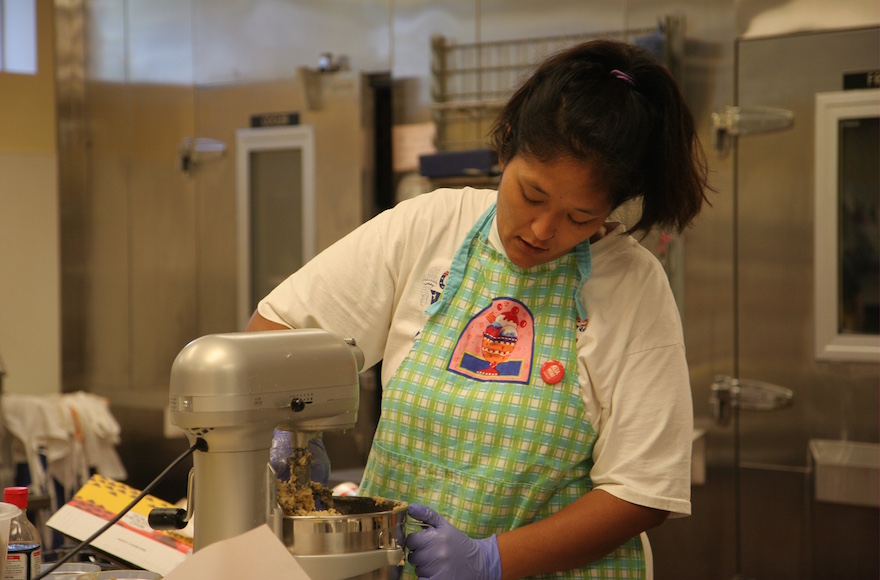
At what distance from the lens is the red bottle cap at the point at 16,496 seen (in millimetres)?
1186

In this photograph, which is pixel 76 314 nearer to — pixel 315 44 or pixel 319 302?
pixel 315 44

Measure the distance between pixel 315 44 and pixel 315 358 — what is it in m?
2.57

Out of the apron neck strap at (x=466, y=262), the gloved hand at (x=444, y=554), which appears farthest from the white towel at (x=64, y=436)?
the gloved hand at (x=444, y=554)

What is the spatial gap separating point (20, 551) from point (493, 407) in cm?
64

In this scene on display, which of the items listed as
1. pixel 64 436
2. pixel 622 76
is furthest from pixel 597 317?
pixel 64 436

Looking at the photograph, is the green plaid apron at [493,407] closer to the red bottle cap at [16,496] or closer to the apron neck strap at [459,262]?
the apron neck strap at [459,262]

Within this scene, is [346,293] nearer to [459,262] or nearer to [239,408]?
[459,262]

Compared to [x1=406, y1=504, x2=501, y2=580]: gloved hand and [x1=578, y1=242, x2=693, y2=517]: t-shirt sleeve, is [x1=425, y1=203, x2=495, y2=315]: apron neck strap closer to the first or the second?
[x1=578, y1=242, x2=693, y2=517]: t-shirt sleeve

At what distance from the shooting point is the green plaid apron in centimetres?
129

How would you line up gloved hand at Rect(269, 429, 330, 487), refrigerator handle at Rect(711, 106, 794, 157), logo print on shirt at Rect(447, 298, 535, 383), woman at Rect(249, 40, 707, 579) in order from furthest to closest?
refrigerator handle at Rect(711, 106, 794, 157), logo print on shirt at Rect(447, 298, 535, 383), woman at Rect(249, 40, 707, 579), gloved hand at Rect(269, 429, 330, 487)

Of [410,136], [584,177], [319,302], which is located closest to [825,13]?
[410,136]

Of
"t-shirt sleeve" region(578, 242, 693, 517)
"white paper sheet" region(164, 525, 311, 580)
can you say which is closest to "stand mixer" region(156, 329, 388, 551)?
"white paper sheet" region(164, 525, 311, 580)

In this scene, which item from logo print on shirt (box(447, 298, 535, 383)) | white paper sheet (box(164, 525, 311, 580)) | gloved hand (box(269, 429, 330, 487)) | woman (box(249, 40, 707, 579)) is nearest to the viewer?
white paper sheet (box(164, 525, 311, 580))

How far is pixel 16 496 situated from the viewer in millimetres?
1188
